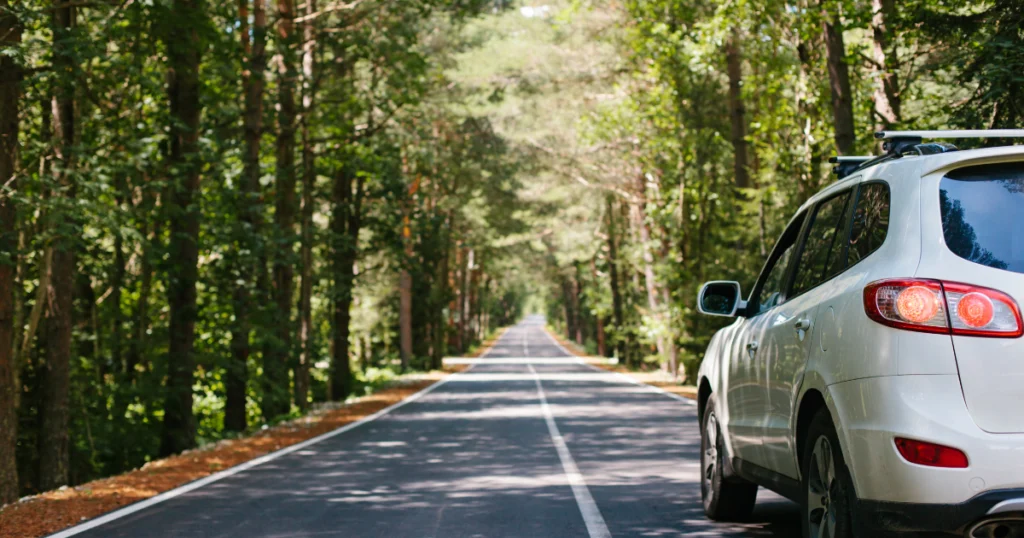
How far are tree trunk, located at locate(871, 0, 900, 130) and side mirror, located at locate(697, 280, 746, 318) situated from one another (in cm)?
1072

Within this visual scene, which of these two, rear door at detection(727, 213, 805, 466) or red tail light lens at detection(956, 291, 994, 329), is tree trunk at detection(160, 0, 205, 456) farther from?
red tail light lens at detection(956, 291, 994, 329)

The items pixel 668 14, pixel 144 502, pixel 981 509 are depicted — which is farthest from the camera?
pixel 668 14

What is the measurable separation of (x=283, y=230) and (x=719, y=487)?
48.4 feet

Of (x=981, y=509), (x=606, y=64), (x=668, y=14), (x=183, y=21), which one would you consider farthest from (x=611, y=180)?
(x=981, y=509)

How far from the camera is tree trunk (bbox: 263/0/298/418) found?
2030cm

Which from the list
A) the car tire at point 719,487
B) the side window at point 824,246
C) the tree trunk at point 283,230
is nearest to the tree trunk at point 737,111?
the tree trunk at point 283,230

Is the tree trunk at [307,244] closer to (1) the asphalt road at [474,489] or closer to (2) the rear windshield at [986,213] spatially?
(1) the asphalt road at [474,489]

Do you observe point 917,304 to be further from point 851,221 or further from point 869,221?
A: point 851,221

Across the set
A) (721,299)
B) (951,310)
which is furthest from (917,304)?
(721,299)

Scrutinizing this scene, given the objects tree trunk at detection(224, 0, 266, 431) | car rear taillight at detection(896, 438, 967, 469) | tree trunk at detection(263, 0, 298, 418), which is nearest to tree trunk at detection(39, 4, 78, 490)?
tree trunk at detection(224, 0, 266, 431)

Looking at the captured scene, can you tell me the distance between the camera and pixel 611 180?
135ft

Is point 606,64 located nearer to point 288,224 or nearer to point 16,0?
point 288,224

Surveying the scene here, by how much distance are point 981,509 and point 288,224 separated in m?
20.9

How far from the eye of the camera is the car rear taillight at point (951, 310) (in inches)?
166
